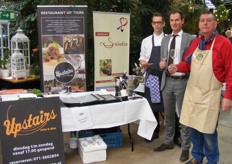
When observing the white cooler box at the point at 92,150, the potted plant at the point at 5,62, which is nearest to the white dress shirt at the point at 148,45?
the white cooler box at the point at 92,150

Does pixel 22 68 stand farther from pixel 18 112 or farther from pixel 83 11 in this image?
pixel 18 112

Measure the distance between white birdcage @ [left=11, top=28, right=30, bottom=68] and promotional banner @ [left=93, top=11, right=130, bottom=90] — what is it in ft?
3.16

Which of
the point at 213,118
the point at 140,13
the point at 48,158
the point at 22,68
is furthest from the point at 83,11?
the point at 213,118

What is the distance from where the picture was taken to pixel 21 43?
389cm

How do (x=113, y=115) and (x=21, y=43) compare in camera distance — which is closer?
(x=113, y=115)

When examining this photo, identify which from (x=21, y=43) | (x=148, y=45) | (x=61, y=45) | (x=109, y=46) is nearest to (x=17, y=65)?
(x=21, y=43)

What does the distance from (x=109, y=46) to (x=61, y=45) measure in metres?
0.69

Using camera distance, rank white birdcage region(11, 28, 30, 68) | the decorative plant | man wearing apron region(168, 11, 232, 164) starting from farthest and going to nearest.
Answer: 1. the decorative plant
2. white birdcage region(11, 28, 30, 68)
3. man wearing apron region(168, 11, 232, 164)

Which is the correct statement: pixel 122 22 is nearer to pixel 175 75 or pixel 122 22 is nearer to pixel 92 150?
pixel 175 75

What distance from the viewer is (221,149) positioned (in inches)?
130

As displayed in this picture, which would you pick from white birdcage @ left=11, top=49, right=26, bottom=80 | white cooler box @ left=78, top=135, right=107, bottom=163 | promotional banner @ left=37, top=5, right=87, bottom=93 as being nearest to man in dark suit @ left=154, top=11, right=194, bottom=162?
white cooler box @ left=78, top=135, right=107, bottom=163

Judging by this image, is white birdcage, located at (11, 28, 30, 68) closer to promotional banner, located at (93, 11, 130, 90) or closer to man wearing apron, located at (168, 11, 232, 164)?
promotional banner, located at (93, 11, 130, 90)

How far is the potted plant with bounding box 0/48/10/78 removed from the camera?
3862 mm

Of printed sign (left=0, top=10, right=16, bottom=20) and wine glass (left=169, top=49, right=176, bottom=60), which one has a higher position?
printed sign (left=0, top=10, right=16, bottom=20)
